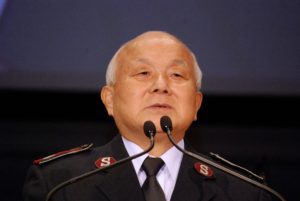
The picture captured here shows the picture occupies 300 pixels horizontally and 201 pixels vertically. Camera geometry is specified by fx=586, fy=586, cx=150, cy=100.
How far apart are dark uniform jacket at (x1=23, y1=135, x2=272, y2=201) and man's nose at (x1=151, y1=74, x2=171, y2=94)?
8.8 inches

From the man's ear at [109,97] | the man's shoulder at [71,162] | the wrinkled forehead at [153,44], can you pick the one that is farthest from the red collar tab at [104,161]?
the wrinkled forehead at [153,44]

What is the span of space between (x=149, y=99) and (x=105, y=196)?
12.0 inches

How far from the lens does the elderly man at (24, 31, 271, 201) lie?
1.66m

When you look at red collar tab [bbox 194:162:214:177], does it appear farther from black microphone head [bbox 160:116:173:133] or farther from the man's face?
black microphone head [bbox 160:116:173:133]

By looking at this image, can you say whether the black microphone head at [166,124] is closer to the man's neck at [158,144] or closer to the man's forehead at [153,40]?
the man's neck at [158,144]

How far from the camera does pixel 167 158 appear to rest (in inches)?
69.2

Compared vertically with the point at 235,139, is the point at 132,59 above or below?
above

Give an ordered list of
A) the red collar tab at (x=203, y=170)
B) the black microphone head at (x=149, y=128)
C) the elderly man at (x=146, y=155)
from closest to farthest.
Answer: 1. the black microphone head at (x=149, y=128)
2. the elderly man at (x=146, y=155)
3. the red collar tab at (x=203, y=170)

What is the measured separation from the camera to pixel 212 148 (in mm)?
2457

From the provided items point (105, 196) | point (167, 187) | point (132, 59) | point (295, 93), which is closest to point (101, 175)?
point (105, 196)

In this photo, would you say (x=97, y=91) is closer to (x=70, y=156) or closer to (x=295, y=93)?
(x=70, y=156)

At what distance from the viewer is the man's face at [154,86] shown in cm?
171

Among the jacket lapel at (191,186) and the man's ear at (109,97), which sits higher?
the man's ear at (109,97)

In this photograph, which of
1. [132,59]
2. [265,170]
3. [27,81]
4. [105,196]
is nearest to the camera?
[105,196]
